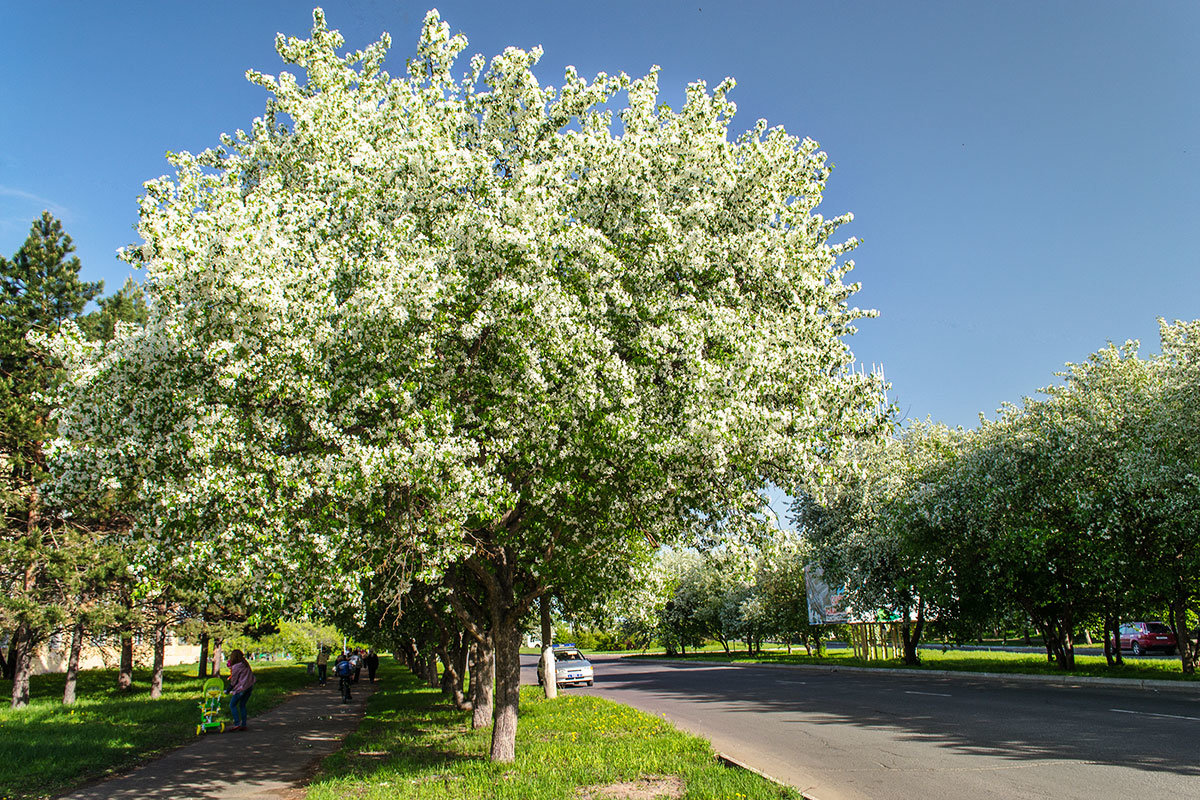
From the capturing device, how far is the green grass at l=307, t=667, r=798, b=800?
9.22m

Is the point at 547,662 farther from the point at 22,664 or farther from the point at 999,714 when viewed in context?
the point at 22,664

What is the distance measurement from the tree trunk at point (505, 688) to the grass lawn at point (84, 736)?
6.20m

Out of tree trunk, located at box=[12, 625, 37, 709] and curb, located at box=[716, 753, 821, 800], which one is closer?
curb, located at box=[716, 753, 821, 800]

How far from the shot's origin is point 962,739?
1213cm

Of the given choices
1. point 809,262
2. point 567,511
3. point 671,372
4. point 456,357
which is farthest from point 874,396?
point 456,357

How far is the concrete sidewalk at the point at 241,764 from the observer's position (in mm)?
10680

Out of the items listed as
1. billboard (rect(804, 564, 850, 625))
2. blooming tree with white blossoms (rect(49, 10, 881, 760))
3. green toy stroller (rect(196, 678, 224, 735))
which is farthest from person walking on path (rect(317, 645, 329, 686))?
blooming tree with white blossoms (rect(49, 10, 881, 760))

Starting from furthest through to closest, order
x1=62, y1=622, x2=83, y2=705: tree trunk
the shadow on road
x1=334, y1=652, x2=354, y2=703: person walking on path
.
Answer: x1=334, y1=652, x2=354, y2=703: person walking on path, x1=62, y1=622, x2=83, y2=705: tree trunk, the shadow on road

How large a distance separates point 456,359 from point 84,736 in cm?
1300

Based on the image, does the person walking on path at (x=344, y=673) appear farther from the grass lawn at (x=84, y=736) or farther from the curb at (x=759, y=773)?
the curb at (x=759, y=773)

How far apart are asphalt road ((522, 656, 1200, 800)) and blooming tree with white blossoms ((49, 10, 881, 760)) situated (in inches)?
154

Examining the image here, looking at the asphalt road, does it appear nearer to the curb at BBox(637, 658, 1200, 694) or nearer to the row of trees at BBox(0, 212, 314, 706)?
the curb at BBox(637, 658, 1200, 694)

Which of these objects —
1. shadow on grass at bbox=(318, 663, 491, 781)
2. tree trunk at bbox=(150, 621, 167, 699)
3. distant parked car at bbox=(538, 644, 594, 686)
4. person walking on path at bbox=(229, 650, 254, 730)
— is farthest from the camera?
distant parked car at bbox=(538, 644, 594, 686)

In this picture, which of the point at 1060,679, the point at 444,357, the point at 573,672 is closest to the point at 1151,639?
the point at 1060,679
